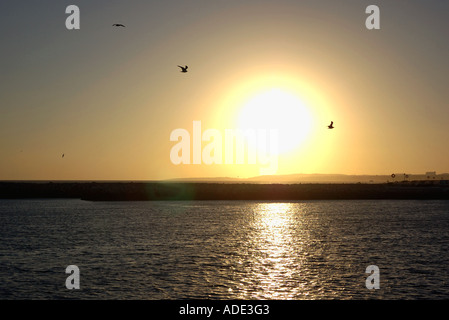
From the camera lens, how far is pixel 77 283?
2770 cm

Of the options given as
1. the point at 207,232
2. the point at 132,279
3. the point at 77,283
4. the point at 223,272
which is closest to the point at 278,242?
the point at 207,232

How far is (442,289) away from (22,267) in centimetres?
2844

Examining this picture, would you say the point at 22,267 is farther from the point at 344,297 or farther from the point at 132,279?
the point at 344,297

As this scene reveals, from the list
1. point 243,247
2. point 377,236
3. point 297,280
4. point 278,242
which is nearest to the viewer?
point 297,280

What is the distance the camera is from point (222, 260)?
37.1 metres

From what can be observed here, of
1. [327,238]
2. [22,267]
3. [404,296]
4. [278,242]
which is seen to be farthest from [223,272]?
[327,238]

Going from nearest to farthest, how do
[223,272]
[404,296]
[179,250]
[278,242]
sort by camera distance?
[404,296] → [223,272] → [179,250] → [278,242]

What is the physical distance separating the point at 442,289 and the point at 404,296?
10.7 feet

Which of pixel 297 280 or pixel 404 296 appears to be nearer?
pixel 404 296

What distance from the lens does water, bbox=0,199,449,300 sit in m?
26.7

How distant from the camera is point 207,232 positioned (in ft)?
189

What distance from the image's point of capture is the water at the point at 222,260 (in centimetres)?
2666
